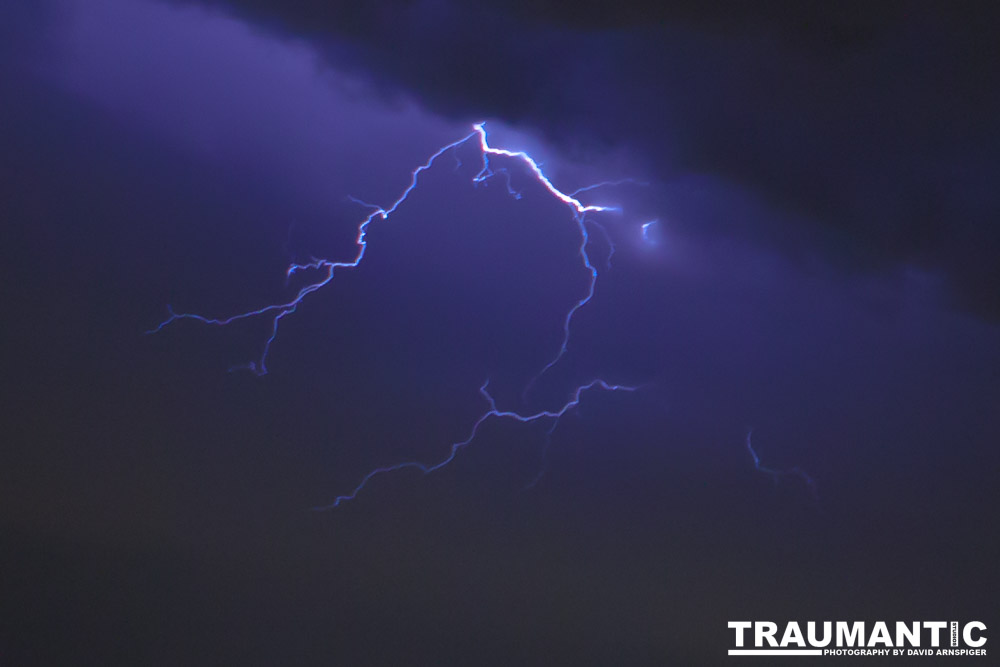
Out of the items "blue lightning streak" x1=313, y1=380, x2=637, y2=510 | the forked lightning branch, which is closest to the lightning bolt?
"blue lightning streak" x1=313, y1=380, x2=637, y2=510

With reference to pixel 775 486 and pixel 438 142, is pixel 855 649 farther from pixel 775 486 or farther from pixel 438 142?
pixel 438 142

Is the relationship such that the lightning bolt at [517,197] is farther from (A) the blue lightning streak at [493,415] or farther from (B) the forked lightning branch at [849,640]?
(B) the forked lightning branch at [849,640]

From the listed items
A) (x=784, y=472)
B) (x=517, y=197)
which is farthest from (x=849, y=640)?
(x=517, y=197)

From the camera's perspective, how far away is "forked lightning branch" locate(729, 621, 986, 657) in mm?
3799

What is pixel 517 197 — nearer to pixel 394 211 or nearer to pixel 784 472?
pixel 394 211

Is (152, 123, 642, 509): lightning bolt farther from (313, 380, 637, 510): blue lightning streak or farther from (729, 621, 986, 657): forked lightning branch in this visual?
(729, 621, 986, 657): forked lightning branch

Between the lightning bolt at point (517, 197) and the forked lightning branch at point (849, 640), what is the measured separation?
1428 millimetres

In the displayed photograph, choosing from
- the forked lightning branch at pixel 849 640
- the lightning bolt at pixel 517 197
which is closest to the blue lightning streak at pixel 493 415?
the lightning bolt at pixel 517 197

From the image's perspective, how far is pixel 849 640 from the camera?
3.81 m

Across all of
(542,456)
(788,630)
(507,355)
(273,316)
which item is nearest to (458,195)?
(507,355)

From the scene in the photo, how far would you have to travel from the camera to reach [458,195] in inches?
160

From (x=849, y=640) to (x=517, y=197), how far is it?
9.79ft

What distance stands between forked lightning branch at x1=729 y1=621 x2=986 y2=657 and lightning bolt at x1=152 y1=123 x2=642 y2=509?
1.43m

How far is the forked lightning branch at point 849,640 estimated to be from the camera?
12.5 feet
